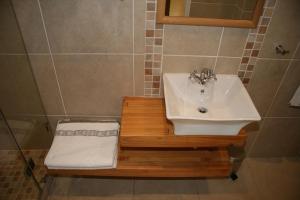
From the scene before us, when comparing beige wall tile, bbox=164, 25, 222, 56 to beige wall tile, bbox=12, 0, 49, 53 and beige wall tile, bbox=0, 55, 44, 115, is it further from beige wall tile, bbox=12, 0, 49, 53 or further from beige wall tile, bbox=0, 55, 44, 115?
beige wall tile, bbox=0, 55, 44, 115

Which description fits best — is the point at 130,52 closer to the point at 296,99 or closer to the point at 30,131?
the point at 30,131

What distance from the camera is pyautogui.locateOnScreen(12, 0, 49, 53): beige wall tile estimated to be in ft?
3.57

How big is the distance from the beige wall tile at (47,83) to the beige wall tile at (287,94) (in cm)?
144

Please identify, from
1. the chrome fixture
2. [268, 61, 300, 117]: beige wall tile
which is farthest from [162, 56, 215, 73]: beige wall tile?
[268, 61, 300, 117]: beige wall tile

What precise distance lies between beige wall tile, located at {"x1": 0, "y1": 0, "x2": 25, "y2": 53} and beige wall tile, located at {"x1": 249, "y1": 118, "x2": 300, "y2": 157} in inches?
65.6

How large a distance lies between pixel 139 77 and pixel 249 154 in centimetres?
121

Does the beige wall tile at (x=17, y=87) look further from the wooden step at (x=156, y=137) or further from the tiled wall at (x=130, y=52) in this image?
the wooden step at (x=156, y=137)

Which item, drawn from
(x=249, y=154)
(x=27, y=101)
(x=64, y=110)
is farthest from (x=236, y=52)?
(x=27, y=101)

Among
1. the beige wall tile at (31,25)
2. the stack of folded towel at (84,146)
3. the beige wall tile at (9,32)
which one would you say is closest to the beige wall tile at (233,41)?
the stack of folded towel at (84,146)

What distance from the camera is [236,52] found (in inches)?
50.6

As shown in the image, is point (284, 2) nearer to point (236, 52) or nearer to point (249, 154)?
point (236, 52)

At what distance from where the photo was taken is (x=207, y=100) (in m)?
1.32

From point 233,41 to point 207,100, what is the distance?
359mm

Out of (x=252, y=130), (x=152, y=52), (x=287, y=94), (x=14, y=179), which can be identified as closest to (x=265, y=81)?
(x=287, y=94)
